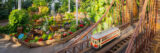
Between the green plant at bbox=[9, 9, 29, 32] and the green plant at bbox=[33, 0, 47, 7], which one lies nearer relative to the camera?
the green plant at bbox=[9, 9, 29, 32]

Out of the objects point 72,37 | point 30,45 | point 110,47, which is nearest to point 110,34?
point 110,47

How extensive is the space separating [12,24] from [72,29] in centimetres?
521

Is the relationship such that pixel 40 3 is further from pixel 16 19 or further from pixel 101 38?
pixel 101 38

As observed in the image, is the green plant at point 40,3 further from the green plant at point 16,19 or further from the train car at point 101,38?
the train car at point 101,38

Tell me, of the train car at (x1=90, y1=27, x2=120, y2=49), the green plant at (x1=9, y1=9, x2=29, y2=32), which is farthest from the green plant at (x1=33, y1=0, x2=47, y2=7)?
the train car at (x1=90, y1=27, x2=120, y2=49)

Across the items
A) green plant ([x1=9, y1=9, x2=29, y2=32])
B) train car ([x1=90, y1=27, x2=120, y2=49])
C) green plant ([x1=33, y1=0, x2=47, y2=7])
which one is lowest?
train car ([x1=90, y1=27, x2=120, y2=49])

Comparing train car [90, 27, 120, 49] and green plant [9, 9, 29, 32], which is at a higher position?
green plant [9, 9, 29, 32]

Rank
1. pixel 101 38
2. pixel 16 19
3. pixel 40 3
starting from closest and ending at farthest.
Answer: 1. pixel 101 38
2. pixel 16 19
3. pixel 40 3

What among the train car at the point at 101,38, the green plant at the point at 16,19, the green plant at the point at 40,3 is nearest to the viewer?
the train car at the point at 101,38

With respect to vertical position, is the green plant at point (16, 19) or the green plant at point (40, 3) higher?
the green plant at point (40, 3)

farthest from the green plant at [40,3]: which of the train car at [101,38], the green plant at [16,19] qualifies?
the train car at [101,38]

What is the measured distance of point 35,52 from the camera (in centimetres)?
654

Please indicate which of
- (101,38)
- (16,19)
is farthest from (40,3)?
(101,38)

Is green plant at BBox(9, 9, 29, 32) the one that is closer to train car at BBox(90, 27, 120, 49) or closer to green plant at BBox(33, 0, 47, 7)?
train car at BBox(90, 27, 120, 49)
